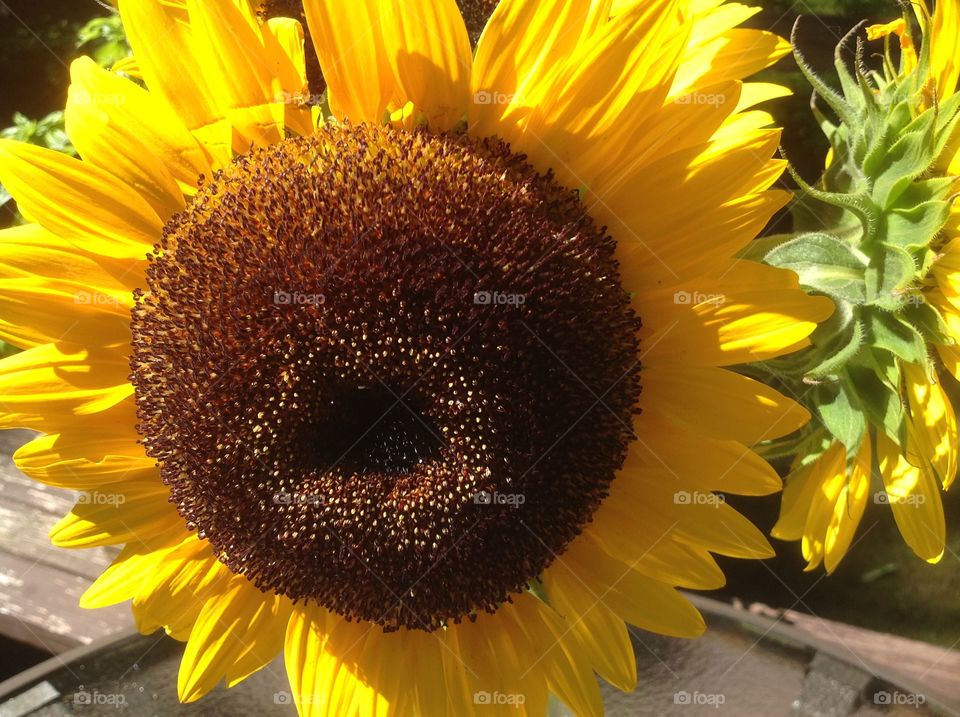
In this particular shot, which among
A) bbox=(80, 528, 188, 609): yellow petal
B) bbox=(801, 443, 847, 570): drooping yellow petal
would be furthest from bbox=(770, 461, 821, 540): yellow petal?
bbox=(80, 528, 188, 609): yellow petal

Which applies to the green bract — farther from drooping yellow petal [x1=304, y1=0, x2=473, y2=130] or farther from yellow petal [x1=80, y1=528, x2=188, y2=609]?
yellow petal [x1=80, y1=528, x2=188, y2=609]

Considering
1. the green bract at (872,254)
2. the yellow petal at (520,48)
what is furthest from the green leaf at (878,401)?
the yellow petal at (520,48)

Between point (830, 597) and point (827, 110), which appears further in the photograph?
point (830, 597)

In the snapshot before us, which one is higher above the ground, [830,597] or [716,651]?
[716,651]

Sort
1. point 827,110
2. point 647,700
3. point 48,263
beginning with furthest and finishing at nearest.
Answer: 1. point 827,110
2. point 647,700
3. point 48,263

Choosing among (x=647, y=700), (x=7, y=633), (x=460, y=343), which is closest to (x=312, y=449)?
(x=460, y=343)

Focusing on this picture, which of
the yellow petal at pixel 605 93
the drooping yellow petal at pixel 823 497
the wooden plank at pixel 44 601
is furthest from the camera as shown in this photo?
the wooden plank at pixel 44 601

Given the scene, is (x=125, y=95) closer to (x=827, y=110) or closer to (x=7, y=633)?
(x=7, y=633)

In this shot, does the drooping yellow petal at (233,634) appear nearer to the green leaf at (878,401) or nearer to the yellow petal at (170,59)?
the yellow petal at (170,59)
